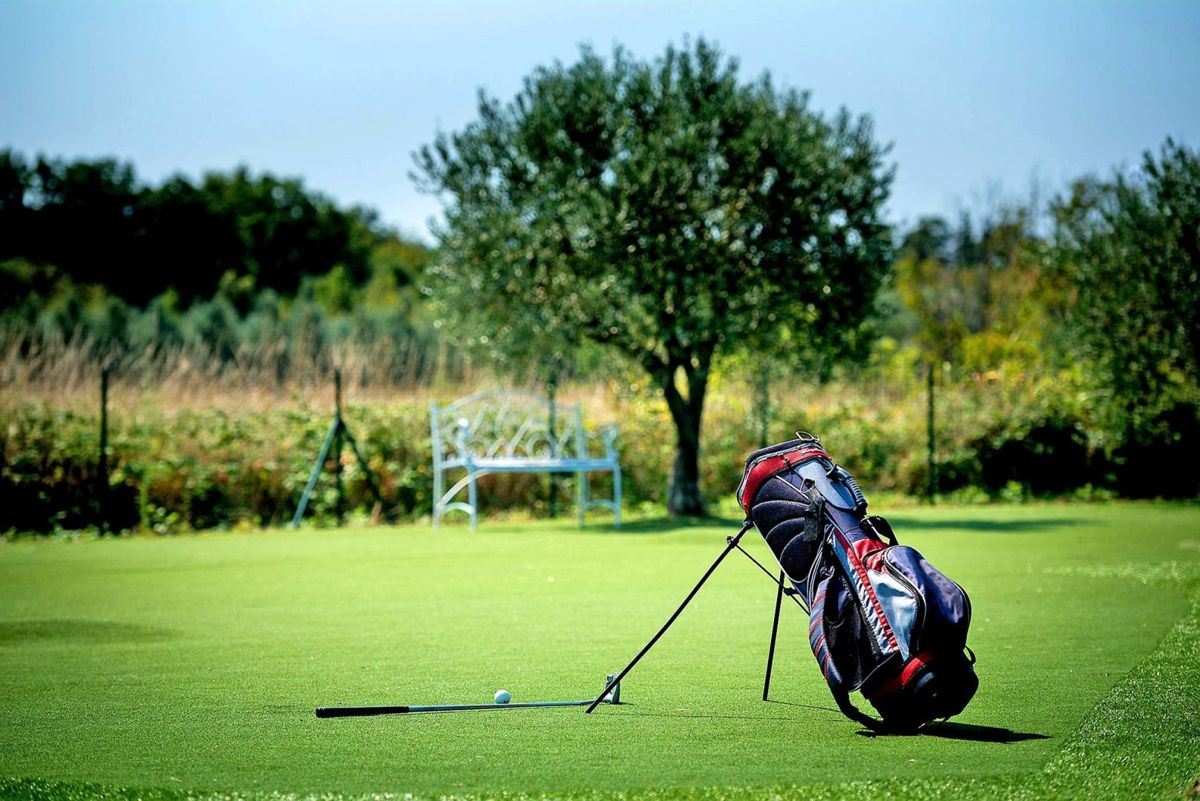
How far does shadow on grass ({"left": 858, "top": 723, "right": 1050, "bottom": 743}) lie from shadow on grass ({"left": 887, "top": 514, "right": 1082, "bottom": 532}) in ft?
27.2

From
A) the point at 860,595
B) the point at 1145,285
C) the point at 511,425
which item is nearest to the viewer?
the point at 860,595

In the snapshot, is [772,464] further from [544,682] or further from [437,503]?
[437,503]

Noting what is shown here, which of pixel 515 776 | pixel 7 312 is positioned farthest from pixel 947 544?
pixel 7 312

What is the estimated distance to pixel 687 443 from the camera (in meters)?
14.1

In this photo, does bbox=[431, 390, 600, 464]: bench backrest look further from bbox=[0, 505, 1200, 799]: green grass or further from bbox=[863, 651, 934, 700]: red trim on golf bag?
bbox=[863, 651, 934, 700]: red trim on golf bag

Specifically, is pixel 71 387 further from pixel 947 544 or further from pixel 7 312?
pixel 7 312

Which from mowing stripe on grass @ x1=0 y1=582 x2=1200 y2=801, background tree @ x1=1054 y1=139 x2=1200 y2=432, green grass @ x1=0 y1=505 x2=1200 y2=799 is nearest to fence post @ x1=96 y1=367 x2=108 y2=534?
green grass @ x1=0 y1=505 x2=1200 y2=799

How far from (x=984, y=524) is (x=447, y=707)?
9820 mm

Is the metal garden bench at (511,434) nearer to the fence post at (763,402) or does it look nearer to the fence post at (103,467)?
the fence post at (763,402)

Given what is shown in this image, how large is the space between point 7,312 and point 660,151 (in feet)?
94.9

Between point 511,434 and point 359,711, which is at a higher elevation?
point 511,434

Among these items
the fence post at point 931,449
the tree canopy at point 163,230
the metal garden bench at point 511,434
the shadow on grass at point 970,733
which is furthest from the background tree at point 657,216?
the tree canopy at point 163,230

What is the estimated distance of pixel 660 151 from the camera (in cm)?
1282

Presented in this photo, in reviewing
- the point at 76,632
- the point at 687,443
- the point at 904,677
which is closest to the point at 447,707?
the point at 904,677
